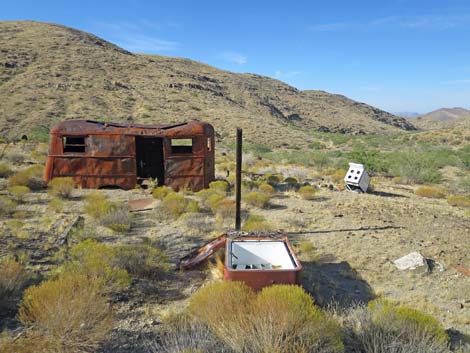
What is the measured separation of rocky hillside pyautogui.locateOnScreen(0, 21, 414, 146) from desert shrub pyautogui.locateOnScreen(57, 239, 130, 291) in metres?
28.3

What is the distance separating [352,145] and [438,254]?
3163 cm

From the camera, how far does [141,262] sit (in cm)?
688

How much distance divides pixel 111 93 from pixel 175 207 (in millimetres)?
36599

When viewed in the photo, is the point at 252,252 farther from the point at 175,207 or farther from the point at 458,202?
the point at 458,202

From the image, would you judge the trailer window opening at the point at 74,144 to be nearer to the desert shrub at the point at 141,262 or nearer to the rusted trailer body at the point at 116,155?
the rusted trailer body at the point at 116,155

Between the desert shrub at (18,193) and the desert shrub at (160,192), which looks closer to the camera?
the desert shrub at (18,193)

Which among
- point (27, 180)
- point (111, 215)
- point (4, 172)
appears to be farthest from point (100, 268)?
point (4, 172)

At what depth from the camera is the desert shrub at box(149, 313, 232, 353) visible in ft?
12.8

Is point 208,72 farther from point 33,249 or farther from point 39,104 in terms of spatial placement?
point 33,249

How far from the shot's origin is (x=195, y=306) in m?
4.81

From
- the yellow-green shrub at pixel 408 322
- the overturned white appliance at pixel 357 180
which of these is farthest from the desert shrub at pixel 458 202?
the yellow-green shrub at pixel 408 322

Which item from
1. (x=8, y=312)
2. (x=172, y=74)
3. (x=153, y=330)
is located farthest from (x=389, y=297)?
(x=172, y=74)

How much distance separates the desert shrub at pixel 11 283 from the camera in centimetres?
540

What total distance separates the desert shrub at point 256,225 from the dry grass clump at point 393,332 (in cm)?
413
